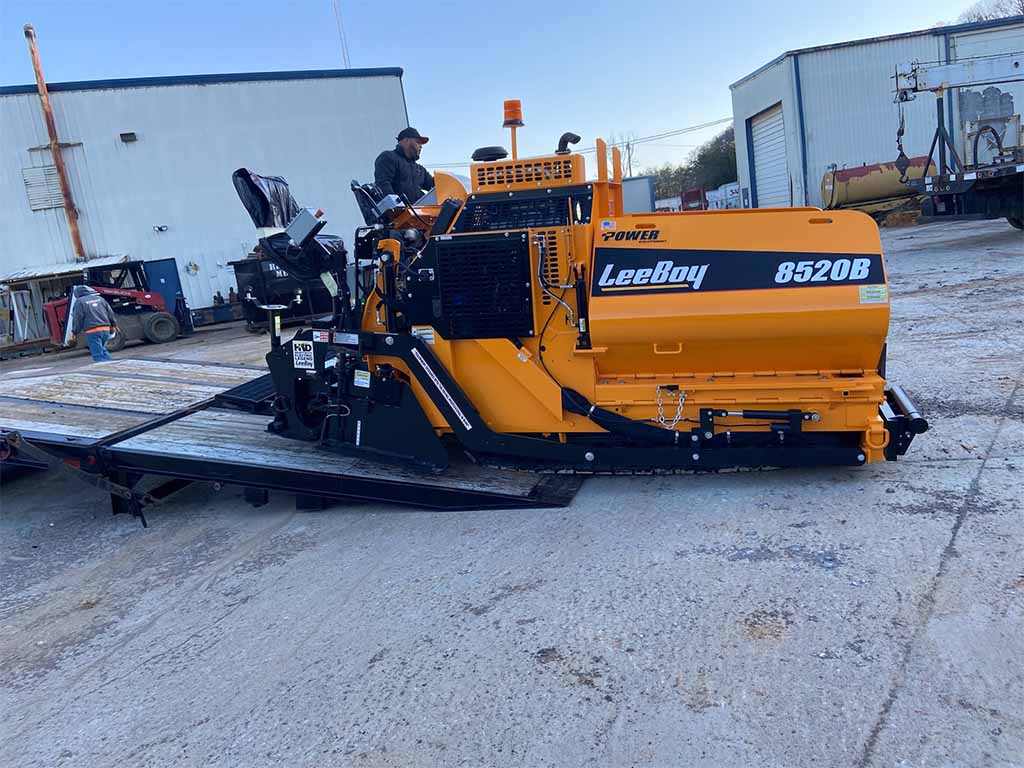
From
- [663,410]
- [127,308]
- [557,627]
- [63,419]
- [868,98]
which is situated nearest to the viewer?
[557,627]

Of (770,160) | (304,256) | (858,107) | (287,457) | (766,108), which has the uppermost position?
(766,108)

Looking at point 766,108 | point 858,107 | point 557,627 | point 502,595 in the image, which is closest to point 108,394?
point 502,595

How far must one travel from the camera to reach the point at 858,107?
25359 millimetres

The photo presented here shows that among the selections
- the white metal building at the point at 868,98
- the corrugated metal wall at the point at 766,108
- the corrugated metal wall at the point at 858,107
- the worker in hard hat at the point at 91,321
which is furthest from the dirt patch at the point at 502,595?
the corrugated metal wall at the point at 766,108

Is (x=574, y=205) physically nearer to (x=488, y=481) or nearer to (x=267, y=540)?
(x=488, y=481)

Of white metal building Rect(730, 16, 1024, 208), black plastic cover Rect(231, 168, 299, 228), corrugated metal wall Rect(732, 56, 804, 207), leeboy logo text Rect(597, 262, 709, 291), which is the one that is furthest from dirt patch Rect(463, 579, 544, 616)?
corrugated metal wall Rect(732, 56, 804, 207)

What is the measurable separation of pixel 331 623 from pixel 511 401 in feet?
5.59

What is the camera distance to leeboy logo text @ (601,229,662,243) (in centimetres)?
412

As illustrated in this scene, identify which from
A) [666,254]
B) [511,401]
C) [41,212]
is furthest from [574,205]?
[41,212]

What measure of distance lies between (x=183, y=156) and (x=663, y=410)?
2036cm

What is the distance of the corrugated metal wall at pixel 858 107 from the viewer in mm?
25078

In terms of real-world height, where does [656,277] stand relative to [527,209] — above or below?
below

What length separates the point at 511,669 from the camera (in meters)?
2.83

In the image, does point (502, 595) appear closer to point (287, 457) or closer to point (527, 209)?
point (287, 457)
